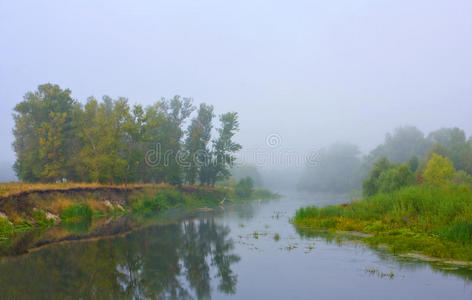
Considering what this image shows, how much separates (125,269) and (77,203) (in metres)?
23.2

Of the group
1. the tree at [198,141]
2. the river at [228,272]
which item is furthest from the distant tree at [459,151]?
the river at [228,272]

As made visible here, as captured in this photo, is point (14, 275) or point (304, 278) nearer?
point (304, 278)

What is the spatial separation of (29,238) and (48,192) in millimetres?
11423

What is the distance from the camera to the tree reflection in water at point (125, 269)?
43.0 ft

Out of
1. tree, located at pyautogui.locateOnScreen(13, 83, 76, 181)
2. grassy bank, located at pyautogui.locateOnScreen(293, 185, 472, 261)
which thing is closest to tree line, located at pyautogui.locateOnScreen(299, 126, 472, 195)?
grassy bank, located at pyautogui.locateOnScreen(293, 185, 472, 261)

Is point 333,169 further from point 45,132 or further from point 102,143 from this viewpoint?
point 45,132

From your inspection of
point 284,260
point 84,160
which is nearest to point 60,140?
point 84,160

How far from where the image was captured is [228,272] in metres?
Result: 15.6

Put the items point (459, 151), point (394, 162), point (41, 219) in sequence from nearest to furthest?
point (41, 219)
point (459, 151)
point (394, 162)

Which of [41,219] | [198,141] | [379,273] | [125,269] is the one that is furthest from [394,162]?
[125,269]

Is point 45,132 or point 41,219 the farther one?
point 45,132

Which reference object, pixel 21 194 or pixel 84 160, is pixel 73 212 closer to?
pixel 21 194

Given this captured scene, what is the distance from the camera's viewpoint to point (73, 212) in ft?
114

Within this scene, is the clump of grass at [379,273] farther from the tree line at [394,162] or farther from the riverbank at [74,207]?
the tree line at [394,162]
